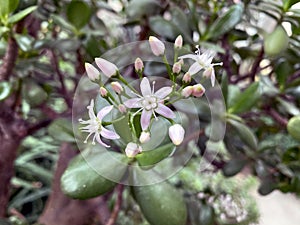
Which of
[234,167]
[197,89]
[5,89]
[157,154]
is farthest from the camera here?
[234,167]

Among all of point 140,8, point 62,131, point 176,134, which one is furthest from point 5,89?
point 176,134

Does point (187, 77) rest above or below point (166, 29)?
above

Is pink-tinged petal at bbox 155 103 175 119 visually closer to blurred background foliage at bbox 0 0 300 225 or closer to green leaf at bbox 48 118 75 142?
blurred background foliage at bbox 0 0 300 225

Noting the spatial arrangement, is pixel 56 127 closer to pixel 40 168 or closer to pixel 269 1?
pixel 269 1

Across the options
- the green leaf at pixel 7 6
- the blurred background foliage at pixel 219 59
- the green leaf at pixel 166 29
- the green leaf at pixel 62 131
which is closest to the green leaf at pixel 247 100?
Answer: the blurred background foliage at pixel 219 59

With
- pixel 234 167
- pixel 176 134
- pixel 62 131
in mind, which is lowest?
pixel 234 167

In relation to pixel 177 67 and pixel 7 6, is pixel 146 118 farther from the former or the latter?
pixel 7 6
